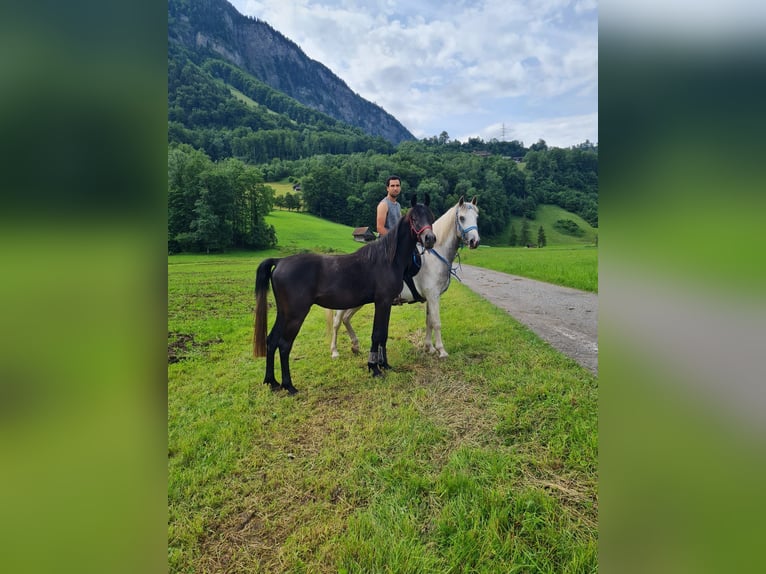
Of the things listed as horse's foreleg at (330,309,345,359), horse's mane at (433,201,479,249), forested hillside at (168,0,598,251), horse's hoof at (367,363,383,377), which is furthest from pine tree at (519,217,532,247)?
horse's hoof at (367,363,383,377)

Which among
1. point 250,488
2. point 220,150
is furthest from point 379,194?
point 220,150

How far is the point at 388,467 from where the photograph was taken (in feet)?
8.95

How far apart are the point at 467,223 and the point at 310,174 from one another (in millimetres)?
53867

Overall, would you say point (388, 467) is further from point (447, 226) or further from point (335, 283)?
point (447, 226)

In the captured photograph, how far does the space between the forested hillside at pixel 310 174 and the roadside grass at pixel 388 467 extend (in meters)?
1.98

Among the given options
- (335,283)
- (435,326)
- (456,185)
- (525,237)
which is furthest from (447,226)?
(525,237)

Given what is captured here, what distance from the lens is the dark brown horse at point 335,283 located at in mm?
4324

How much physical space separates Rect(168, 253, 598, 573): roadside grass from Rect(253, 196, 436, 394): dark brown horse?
1.84ft

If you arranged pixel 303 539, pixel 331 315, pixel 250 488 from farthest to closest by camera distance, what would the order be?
1. pixel 331 315
2. pixel 250 488
3. pixel 303 539

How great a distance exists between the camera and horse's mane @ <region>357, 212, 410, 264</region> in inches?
188
